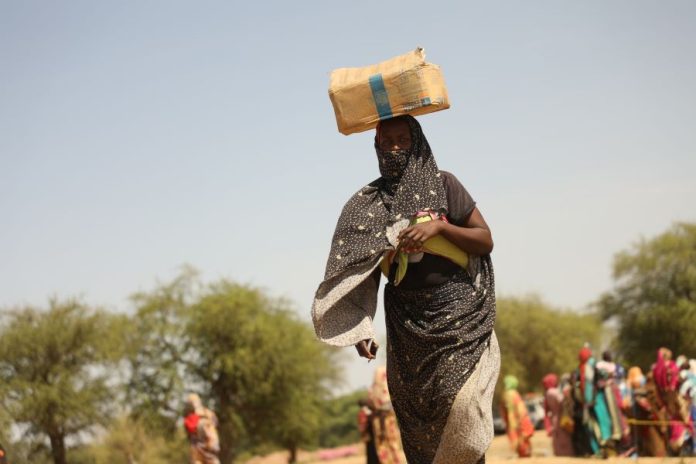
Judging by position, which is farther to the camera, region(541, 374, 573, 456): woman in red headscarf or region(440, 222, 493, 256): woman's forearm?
region(541, 374, 573, 456): woman in red headscarf

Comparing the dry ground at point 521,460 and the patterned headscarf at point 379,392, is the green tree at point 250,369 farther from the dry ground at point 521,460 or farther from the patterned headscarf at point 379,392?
the patterned headscarf at point 379,392

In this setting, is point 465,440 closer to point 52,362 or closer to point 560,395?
point 560,395

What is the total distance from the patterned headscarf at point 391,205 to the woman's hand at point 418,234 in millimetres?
149

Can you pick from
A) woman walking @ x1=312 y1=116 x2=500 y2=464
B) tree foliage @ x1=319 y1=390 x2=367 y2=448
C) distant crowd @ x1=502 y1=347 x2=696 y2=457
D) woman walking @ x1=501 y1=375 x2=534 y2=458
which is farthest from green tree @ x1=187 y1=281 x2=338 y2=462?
woman walking @ x1=312 y1=116 x2=500 y2=464

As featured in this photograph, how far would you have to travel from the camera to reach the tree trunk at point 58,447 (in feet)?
130

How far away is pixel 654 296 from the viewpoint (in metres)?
49.8

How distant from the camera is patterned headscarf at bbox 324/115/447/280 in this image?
6.17 m

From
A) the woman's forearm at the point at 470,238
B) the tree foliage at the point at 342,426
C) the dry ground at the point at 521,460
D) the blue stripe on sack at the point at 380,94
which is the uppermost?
the blue stripe on sack at the point at 380,94

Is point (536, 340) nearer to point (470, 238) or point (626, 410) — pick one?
point (626, 410)

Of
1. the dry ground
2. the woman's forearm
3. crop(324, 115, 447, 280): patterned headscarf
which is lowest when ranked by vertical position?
the dry ground

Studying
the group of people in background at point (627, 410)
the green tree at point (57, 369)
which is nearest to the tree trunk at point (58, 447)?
the green tree at point (57, 369)

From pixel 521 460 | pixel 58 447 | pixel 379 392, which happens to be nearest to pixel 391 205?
pixel 521 460

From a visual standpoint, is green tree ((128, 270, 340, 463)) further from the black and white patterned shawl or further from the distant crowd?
the black and white patterned shawl

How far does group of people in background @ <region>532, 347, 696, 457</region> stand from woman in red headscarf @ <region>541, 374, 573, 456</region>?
41 millimetres
